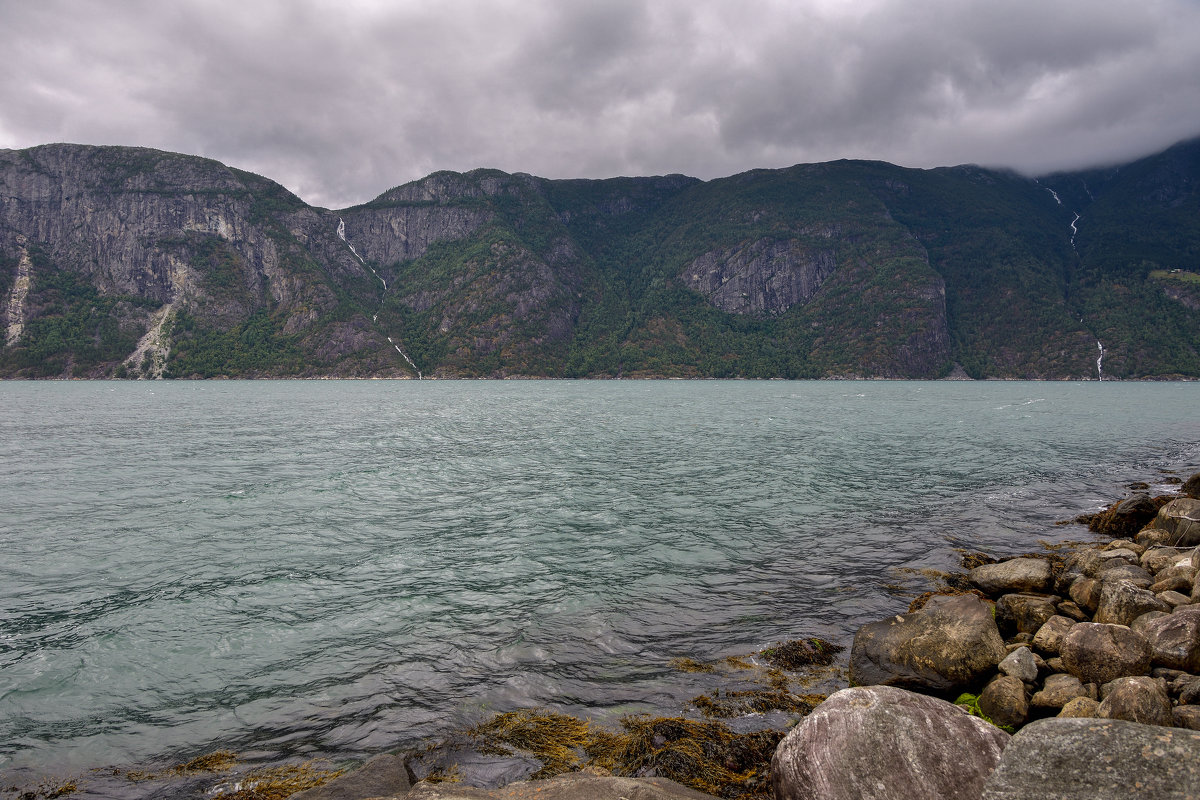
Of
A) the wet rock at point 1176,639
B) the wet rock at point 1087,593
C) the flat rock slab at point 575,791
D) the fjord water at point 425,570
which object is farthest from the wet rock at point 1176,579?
the flat rock slab at point 575,791

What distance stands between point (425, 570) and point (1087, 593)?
16.3 metres

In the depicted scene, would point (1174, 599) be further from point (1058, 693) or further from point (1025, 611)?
point (1058, 693)

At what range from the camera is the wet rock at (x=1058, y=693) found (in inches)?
338

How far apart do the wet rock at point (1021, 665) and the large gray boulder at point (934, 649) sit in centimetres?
23

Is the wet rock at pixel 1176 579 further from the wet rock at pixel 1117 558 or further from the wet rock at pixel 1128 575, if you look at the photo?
the wet rock at pixel 1117 558

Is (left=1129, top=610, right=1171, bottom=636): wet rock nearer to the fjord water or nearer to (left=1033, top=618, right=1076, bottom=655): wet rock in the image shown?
(left=1033, top=618, right=1076, bottom=655): wet rock

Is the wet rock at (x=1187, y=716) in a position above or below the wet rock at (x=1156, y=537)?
above

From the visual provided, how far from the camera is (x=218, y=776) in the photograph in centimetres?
838

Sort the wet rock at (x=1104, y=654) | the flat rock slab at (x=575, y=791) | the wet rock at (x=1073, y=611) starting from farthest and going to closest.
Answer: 1. the wet rock at (x=1073, y=611)
2. the wet rock at (x=1104, y=654)
3. the flat rock slab at (x=575, y=791)

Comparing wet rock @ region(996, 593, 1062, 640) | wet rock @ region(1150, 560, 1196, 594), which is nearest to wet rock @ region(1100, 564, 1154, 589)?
wet rock @ region(1150, 560, 1196, 594)

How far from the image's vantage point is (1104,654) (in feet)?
29.4

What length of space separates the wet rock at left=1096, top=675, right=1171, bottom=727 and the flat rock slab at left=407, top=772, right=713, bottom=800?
5169 millimetres

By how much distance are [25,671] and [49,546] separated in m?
10.8

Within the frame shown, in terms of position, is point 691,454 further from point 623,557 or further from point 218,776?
point 218,776
